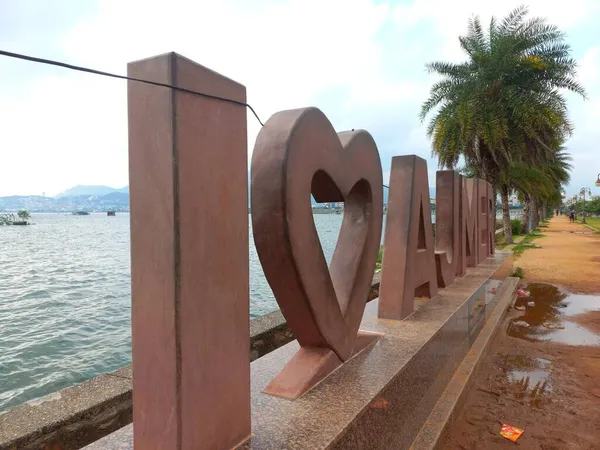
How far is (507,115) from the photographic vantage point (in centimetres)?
1614

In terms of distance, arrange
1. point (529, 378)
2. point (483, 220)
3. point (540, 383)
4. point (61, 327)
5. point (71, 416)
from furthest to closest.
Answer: point (61, 327) < point (483, 220) < point (529, 378) < point (540, 383) < point (71, 416)

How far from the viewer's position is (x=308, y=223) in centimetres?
290

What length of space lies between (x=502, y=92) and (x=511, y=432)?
1454 centimetres

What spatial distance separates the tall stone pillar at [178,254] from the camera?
1946 mm

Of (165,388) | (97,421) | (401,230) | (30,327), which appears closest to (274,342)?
(401,230)

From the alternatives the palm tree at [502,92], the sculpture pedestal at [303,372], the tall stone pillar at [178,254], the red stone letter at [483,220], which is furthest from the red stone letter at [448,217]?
the palm tree at [502,92]

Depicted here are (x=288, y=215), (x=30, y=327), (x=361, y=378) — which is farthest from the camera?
(x=30, y=327)

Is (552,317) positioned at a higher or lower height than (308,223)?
lower

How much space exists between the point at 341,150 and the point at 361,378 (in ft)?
5.40

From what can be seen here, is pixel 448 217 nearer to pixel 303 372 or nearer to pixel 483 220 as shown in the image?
pixel 483 220

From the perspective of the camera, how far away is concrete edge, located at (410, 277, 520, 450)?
3.84 metres

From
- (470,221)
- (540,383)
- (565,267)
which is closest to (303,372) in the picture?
(540,383)

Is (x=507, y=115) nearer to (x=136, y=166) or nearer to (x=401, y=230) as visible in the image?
(x=401, y=230)

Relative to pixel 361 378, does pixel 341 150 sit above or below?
above
